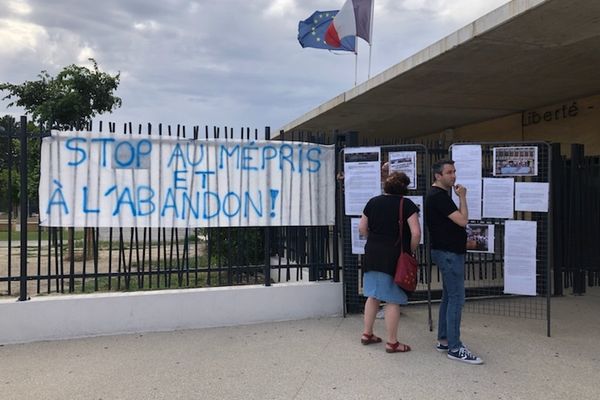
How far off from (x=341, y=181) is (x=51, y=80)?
10554mm

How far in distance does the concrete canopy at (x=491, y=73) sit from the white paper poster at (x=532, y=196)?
221 centimetres

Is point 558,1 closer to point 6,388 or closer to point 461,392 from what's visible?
point 461,392

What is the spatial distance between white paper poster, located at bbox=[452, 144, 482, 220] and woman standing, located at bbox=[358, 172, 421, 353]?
38.5 inches

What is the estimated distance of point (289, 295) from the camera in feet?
18.7

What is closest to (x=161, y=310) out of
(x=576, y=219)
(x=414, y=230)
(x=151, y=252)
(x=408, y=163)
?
(x=151, y=252)

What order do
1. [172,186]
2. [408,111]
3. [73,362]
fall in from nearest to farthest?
[73,362]
[172,186]
[408,111]

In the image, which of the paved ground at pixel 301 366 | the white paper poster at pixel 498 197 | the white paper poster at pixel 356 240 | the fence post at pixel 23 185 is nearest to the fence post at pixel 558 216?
the paved ground at pixel 301 366

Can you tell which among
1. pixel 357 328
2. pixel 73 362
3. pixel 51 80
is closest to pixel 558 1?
pixel 357 328

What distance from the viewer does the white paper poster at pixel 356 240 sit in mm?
5668

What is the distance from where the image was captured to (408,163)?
5535 millimetres

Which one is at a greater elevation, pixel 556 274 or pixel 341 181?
pixel 341 181

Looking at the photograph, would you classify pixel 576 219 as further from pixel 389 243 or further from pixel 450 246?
pixel 389 243

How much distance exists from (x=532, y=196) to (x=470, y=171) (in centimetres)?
69

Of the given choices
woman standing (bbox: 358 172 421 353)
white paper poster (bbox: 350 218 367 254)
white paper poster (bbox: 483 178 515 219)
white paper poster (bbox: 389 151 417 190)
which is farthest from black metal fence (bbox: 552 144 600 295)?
woman standing (bbox: 358 172 421 353)
